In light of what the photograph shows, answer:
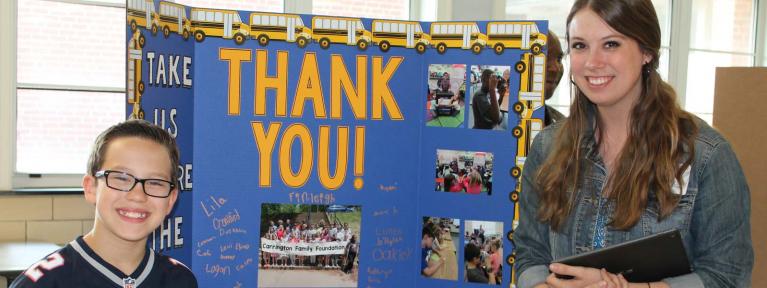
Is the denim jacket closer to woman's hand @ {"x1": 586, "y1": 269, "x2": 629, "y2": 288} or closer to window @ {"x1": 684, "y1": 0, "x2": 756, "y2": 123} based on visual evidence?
woman's hand @ {"x1": 586, "y1": 269, "x2": 629, "y2": 288}

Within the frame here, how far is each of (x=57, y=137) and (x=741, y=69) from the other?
3145 millimetres

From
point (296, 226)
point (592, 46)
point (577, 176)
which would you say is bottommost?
point (296, 226)

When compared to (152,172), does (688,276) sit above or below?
below

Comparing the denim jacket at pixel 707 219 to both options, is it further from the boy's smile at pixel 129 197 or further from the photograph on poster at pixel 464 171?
the photograph on poster at pixel 464 171

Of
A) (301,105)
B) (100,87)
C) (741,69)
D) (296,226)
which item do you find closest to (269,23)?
(301,105)

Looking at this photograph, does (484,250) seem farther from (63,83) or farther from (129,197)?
(63,83)

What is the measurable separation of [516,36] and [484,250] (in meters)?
0.84

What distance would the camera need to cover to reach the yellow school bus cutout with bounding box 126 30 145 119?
238 cm

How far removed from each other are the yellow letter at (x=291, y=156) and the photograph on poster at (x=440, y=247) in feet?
1.73

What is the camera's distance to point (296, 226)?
2.82 metres

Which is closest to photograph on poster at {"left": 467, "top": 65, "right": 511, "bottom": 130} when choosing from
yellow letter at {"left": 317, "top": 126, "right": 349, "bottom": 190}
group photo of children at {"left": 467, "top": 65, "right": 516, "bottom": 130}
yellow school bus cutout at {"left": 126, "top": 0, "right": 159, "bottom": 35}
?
group photo of children at {"left": 467, "top": 65, "right": 516, "bottom": 130}

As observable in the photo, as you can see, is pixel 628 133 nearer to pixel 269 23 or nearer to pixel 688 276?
pixel 688 276

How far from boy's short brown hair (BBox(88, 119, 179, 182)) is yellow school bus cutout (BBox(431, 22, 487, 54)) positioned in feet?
5.05

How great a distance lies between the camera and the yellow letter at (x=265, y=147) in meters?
2.76
